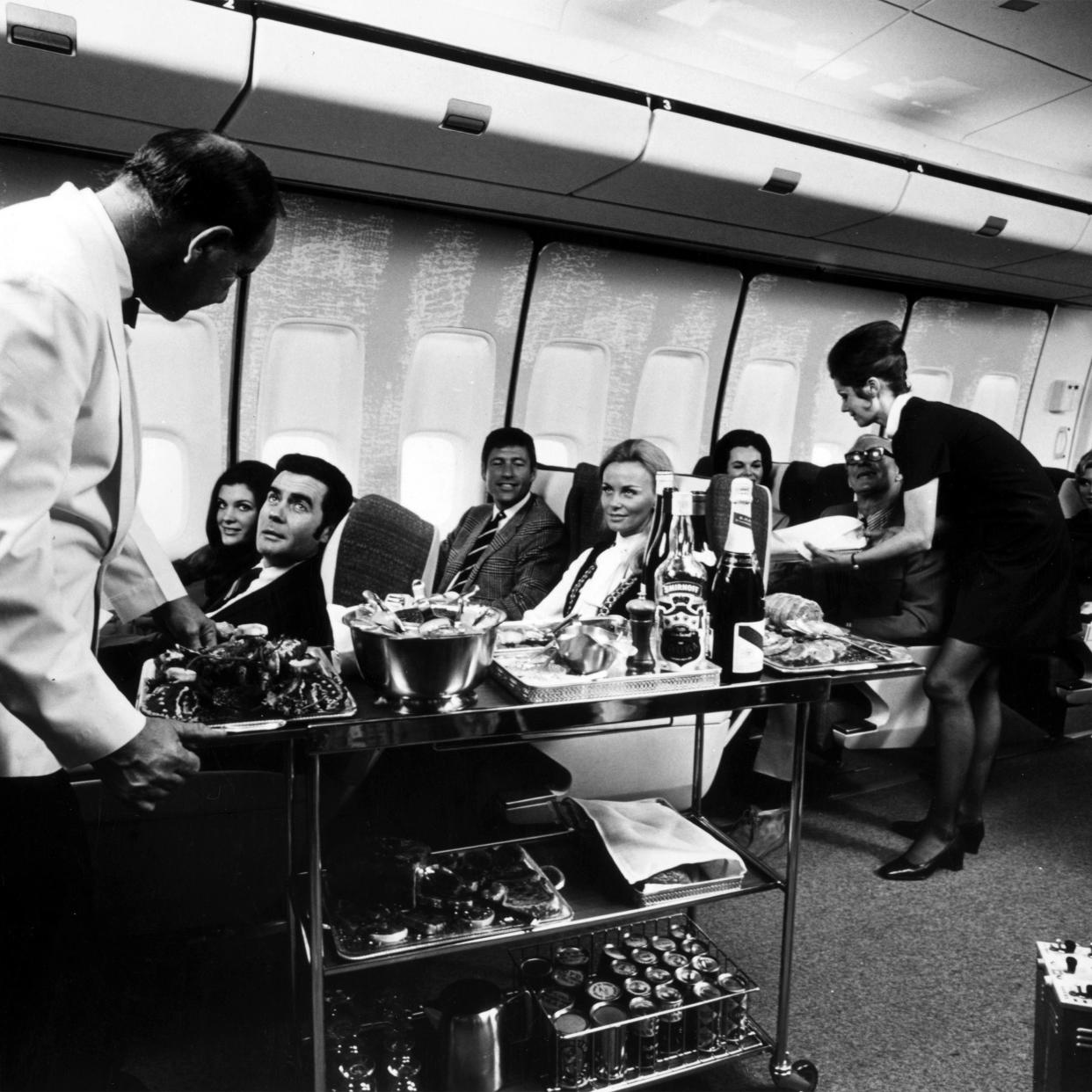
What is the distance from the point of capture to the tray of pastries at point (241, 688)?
4.75ft

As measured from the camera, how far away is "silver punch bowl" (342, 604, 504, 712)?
153 centimetres

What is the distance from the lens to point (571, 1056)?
1.81 meters

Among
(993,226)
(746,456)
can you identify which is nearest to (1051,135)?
(993,226)

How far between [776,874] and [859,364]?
1.79m

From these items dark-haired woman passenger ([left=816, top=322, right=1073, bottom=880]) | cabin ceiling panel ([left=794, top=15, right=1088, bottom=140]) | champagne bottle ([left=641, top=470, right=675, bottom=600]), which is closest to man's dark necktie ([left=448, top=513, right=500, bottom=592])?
dark-haired woman passenger ([left=816, top=322, right=1073, bottom=880])

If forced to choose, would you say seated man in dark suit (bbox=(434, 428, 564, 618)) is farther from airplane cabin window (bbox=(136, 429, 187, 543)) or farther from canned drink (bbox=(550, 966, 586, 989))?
canned drink (bbox=(550, 966, 586, 989))

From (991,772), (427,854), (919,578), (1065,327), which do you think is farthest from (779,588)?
(1065,327)

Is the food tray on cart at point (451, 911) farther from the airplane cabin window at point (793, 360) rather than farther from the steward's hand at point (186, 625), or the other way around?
the airplane cabin window at point (793, 360)

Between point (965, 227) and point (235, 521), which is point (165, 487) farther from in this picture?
point (965, 227)

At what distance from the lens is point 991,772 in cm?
403

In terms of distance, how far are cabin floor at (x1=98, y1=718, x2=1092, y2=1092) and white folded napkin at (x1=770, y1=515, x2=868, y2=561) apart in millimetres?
816

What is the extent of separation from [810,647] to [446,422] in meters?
3.31

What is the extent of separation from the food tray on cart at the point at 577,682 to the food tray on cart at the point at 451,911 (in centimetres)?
48

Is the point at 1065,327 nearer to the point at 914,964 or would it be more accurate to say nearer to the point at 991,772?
the point at 991,772
